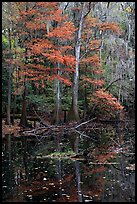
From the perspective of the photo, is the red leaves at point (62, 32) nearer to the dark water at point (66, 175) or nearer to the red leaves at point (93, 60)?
the red leaves at point (93, 60)

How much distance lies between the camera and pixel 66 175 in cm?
919

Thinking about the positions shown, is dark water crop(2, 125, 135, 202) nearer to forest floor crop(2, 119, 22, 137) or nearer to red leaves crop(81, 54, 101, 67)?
forest floor crop(2, 119, 22, 137)

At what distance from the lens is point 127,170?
9.59 m

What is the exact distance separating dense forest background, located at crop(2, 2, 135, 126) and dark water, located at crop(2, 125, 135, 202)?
29.1 feet

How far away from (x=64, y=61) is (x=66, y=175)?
552 inches

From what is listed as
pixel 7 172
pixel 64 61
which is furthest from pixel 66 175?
pixel 64 61

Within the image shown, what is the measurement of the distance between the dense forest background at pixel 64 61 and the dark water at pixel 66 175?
8.88 meters

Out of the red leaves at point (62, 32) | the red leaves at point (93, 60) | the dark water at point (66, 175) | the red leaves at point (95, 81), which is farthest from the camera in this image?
the red leaves at point (93, 60)

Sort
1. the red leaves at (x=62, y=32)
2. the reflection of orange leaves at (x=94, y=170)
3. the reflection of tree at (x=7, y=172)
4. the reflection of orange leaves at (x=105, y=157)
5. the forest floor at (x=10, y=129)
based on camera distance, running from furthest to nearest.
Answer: the red leaves at (x=62, y=32) < the forest floor at (x=10, y=129) < the reflection of orange leaves at (x=105, y=157) < the reflection of orange leaves at (x=94, y=170) < the reflection of tree at (x=7, y=172)

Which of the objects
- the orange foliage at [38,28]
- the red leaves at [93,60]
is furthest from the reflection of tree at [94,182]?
the red leaves at [93,60]

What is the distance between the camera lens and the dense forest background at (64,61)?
21.4 m

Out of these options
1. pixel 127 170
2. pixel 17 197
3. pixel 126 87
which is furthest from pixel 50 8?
pixel 17 197

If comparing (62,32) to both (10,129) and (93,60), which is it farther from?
(10,129)

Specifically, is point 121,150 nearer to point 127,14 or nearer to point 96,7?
point 96,7
